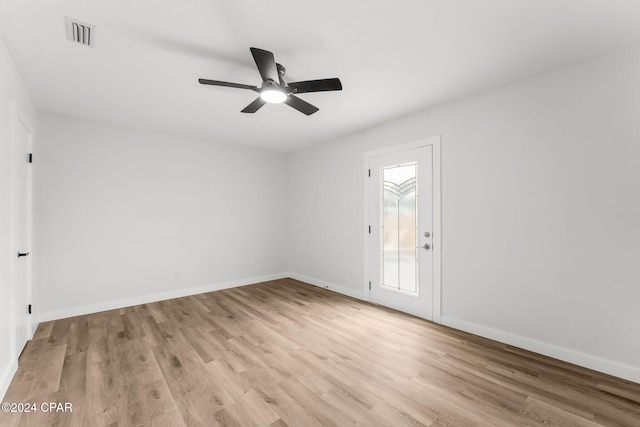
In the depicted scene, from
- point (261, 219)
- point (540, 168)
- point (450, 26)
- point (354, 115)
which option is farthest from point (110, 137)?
point (540, 168)

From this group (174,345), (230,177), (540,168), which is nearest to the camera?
(540,168)

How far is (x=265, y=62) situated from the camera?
6.63 feet

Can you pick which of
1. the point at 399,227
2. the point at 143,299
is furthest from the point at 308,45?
the point at 143,299

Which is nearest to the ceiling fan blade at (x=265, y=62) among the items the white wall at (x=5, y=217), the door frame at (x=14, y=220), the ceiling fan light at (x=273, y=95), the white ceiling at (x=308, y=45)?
the ceiling fan light at (x=273, y=95)

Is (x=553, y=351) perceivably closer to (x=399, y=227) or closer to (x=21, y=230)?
(x=399, y=227)

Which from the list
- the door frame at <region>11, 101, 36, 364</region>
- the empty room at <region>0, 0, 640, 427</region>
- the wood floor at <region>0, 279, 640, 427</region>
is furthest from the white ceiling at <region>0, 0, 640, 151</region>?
the wood floor at <region>0, 279, 640, 427</region>

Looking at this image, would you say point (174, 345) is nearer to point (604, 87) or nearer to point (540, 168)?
point (540, 168)

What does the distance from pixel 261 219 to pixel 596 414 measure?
16.0 feet

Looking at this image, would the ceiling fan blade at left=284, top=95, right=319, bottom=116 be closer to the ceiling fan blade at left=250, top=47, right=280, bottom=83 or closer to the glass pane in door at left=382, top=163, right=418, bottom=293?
the ceiling fan blade at left=250, top=47, right=280, bottom=83

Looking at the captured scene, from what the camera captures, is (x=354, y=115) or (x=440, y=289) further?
(x=354, y=115)

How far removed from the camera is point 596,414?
5.98 feet

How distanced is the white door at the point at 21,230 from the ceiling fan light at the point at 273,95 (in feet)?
A: 6.91

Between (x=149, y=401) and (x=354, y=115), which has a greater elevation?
(x=354, y=115)

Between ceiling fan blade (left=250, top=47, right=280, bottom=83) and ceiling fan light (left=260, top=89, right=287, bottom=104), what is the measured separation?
10 centimetres
